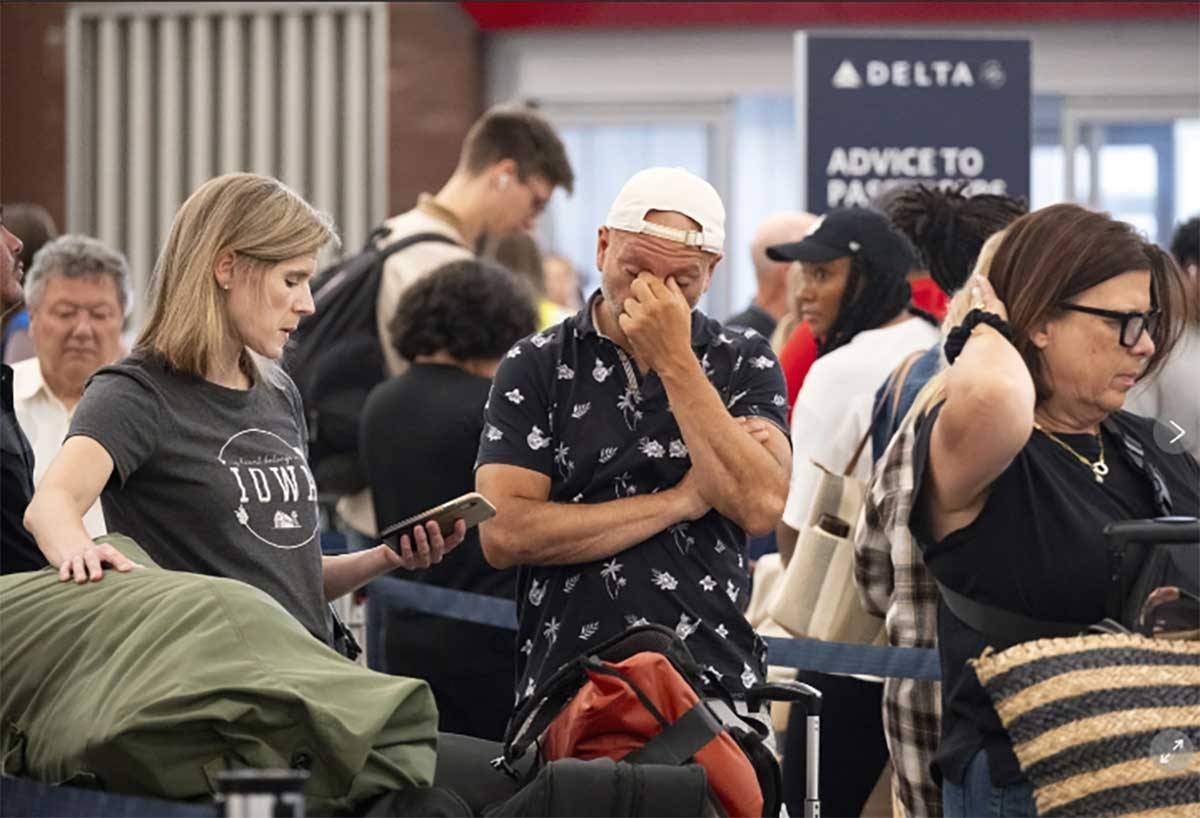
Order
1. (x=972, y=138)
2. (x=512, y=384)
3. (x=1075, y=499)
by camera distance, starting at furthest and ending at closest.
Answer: (x=972, y=138)
(x=512, y=384)
(x=1075, y=499)

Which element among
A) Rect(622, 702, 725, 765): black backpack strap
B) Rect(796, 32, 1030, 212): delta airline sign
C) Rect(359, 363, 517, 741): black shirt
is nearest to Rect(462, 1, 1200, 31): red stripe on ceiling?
Rect(796, 32, 1030, 212): delta airline sign

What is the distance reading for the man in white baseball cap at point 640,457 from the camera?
316 cm

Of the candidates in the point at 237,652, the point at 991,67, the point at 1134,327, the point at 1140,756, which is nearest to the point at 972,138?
the point at 991,67

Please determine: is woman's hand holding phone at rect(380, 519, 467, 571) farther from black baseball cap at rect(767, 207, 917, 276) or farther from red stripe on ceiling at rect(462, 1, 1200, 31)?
red stripe on ceiling at rect(462, 1, 1200, 31)

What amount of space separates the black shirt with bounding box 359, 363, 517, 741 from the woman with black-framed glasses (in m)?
1.30

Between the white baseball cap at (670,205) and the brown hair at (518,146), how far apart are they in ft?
8.71

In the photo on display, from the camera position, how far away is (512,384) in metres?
3.29

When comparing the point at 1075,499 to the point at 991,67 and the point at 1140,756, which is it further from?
the point at 991,67

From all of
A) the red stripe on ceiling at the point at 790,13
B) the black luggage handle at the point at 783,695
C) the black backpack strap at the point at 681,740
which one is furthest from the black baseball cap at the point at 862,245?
the red stripe on ceiling at the point at 790,13

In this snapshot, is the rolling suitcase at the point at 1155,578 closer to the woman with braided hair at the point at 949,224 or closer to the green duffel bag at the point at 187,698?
the green duffel bag at the point at 187,698

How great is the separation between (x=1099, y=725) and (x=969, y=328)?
2.14 feet

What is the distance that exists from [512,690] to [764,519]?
4.17ft

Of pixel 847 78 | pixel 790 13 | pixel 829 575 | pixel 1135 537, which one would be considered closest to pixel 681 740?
pixel 1135 537

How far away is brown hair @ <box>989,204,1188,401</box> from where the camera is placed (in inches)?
124
